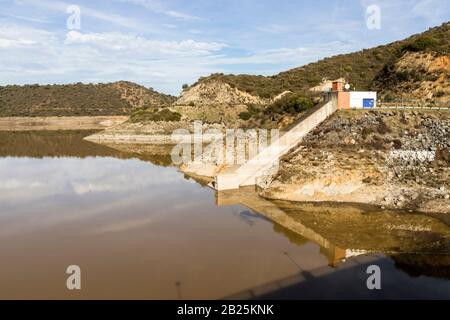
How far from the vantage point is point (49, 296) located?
1535 cm

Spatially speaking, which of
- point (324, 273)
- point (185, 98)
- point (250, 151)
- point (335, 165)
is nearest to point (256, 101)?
point (185, 98)

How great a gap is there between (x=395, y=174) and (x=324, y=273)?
14078mm

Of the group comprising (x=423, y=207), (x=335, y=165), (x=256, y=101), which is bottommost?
(x=423, y=207)

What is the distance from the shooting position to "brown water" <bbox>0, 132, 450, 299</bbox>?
1595 centimetres

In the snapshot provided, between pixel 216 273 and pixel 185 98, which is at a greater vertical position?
pixel 185 98

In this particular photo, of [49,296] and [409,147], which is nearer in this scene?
[49,296]

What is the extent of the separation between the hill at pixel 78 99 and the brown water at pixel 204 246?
3802 inches

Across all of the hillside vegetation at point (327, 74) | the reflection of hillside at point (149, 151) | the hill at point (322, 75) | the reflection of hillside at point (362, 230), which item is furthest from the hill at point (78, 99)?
the reflection of hillside at point (362, 230)

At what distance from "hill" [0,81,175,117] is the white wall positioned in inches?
3640

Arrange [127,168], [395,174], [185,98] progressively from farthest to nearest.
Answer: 1. [185,98]
2. [127,168]
3. [395,174]

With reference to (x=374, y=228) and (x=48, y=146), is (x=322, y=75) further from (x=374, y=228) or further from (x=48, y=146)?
(x=374, y=228)

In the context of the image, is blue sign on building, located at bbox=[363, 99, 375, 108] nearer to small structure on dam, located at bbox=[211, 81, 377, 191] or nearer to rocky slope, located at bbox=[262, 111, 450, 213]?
small structure on dam, located at bbox=[211, 81, 377, 191]

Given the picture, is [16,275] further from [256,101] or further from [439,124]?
[256,101]
